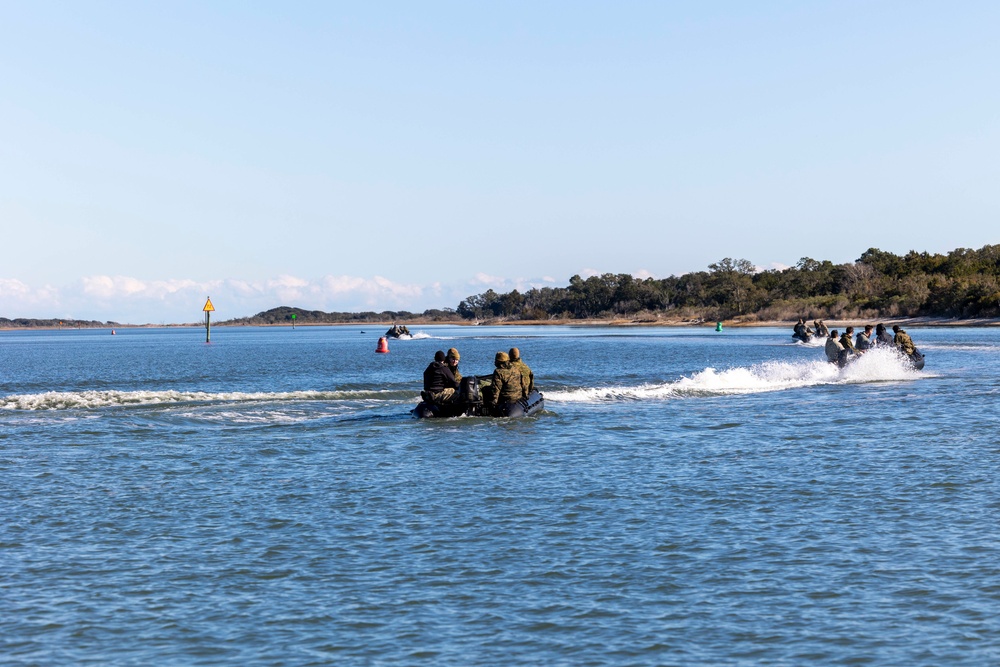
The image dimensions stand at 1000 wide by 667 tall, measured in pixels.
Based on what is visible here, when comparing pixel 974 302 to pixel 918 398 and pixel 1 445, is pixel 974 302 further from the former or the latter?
pixel 1 445

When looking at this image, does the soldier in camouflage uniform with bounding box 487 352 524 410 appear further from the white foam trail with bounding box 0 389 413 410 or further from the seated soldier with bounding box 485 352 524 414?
the white foam trail with bounding box 0 389 413 410

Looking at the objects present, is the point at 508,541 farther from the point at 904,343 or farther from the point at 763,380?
the point at 904,343

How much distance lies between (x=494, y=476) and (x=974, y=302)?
107 m

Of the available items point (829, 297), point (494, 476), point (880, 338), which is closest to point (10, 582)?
point (494, 476)

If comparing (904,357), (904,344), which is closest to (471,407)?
(904,357)

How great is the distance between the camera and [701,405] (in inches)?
1183

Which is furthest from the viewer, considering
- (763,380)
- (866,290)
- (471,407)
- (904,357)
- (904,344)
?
(866,290)

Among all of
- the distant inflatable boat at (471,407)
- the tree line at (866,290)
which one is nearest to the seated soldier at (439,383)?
the distant inflatable boat at (471,407)

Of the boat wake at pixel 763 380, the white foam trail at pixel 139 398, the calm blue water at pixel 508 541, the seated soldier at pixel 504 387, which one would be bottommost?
Answer: the calm blue water at pixel 508 541

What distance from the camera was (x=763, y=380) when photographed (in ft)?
127

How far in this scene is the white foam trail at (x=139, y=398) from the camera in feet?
101

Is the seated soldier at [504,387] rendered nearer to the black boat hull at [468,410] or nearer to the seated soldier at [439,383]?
the black boat hull at [468,410]

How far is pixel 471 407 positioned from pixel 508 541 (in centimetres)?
1416

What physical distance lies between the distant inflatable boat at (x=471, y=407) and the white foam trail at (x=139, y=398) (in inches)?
300
